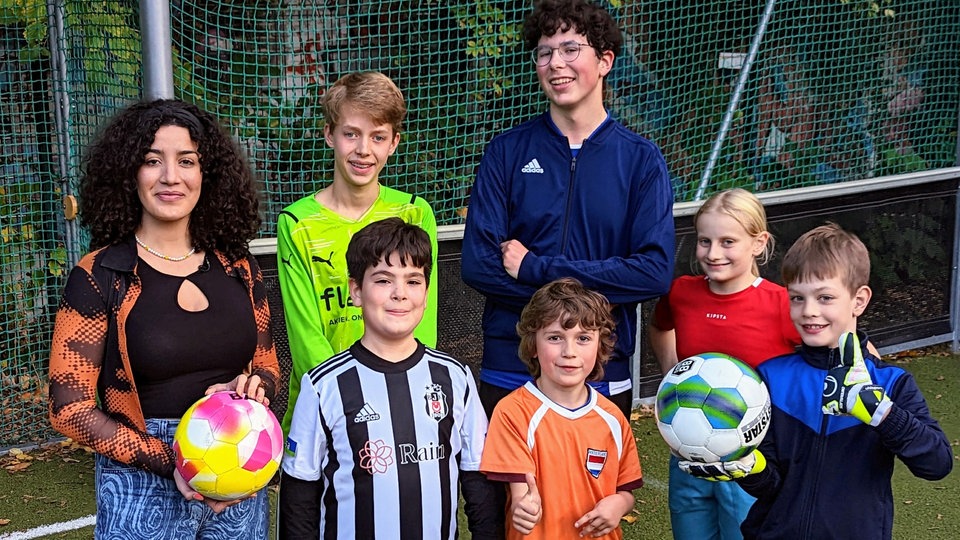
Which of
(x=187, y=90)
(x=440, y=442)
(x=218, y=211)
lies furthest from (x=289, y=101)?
(x=440, y=442)

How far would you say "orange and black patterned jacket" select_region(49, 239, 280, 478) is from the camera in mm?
2572

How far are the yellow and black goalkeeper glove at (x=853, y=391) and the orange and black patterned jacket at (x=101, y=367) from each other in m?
1.70

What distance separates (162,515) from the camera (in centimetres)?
265

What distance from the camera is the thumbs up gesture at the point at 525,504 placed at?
2906 mm

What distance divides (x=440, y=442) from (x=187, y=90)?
3.21 meters

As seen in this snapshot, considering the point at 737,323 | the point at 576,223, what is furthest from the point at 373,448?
the point at 737,323

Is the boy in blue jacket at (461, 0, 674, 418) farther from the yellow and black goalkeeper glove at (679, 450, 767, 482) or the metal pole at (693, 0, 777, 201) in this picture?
the metal pole at (693, 0, 777, 201)

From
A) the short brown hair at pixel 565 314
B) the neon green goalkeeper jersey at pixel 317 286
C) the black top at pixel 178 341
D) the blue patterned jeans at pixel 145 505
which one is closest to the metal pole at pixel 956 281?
the short brown hair at pixel 565 314

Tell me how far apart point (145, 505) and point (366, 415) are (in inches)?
23.9

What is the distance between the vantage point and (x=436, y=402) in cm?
283

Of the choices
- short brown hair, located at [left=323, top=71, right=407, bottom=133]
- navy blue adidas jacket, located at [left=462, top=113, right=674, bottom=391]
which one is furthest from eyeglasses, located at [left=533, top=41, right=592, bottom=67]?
short brown hair, located at [left=323, top=71, right=407, bottom=133]

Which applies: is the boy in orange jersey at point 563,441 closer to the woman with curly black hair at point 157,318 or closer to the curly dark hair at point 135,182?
the woman with curly black hair at point 157,318

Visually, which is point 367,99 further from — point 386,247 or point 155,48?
point 155,48

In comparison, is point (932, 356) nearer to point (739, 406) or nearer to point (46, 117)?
point (739, 406)
